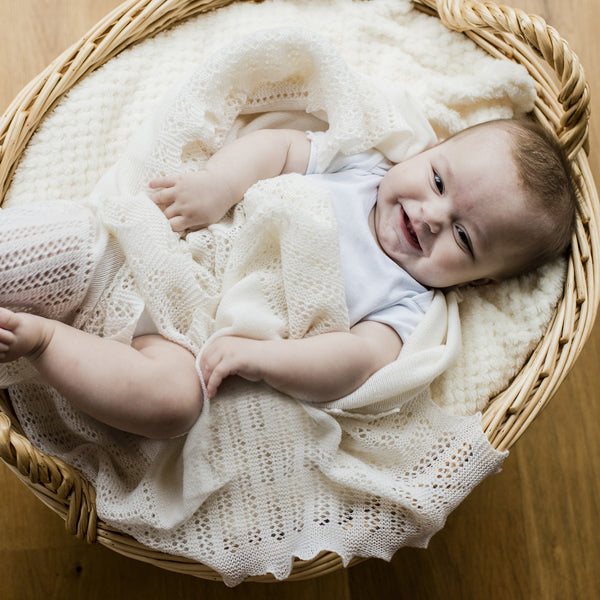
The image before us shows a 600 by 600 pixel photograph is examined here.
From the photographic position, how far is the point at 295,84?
3.97 feet

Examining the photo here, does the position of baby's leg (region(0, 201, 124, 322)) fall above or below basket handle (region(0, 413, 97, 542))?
above

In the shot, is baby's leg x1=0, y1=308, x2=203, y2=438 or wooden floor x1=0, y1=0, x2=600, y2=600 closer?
baby's leg x1=0, y1=308, x2=203, y2=438

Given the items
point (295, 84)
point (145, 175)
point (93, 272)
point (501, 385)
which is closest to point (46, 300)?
point (93, 272)

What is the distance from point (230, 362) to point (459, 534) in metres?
0.73

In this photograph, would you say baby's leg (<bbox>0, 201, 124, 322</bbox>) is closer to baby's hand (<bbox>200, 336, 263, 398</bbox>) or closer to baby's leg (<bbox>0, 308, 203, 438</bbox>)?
baby's leg (<bbox>0, 308, 203, 438</bbox>)

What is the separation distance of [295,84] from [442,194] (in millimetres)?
368

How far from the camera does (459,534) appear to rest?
4.40ft

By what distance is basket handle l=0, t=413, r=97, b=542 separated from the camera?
81cm

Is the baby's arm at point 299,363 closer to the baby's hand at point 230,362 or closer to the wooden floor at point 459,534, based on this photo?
the baby's hand at point 230,362

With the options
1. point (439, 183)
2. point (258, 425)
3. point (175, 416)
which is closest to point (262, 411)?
point (258, 425)

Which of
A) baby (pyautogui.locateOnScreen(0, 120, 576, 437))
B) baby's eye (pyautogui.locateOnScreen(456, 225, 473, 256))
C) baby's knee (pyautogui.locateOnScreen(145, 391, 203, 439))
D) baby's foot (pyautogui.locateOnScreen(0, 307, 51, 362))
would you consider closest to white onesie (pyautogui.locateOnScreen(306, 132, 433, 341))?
baby (pyautogui.locateOnScreen(0, 120, 576, 437))

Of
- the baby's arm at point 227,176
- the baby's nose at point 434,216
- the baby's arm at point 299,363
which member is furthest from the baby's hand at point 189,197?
the baby's nose at point 434,216

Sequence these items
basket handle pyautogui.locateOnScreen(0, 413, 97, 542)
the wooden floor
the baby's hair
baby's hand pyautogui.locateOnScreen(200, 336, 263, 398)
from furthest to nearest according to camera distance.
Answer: the wooden floor < the baby's hair < baby's hand pyautogui.locateOnScreen(200, 336, 263, 398) < basket handle pyautogui.locateOnScreen(0, 413, 97, 542)

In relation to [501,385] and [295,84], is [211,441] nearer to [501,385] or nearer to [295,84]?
[501,385]
